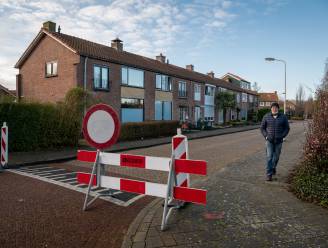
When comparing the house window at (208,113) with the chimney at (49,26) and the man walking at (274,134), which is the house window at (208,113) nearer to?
the chimney at (49,26)

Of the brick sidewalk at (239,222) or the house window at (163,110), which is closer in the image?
the brick sidewalk at (239,222)

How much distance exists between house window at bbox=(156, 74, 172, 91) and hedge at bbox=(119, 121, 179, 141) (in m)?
6.15

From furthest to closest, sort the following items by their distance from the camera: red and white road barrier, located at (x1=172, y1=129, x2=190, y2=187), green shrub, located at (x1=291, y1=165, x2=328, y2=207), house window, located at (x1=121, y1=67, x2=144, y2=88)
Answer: house window, located at (x1=121, y1=67, x2=144, y2=88) → green shrub, located at (x1=291, y1=165, x2=328, y2=207) → red and white road barrier, located at (x1=172, y1=129, x2=190, y2=187)

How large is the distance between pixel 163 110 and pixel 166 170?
1083 inches

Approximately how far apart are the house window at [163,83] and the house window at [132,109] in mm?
3356

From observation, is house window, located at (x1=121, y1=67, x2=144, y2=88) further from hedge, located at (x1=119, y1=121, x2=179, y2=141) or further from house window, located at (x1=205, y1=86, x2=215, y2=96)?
house window, located at (x1=205, y1=86, x2=215, y2=96)

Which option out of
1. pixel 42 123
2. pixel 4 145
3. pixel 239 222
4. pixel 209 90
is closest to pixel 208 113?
pixel 209 90

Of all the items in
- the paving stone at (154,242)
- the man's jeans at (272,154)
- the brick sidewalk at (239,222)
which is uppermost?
the man's jeans at (272,154)

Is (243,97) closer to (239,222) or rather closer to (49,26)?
(49,26)

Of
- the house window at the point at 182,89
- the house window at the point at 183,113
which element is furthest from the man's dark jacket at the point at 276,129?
the house window at the point at 183,113

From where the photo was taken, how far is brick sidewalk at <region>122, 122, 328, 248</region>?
4.03 m

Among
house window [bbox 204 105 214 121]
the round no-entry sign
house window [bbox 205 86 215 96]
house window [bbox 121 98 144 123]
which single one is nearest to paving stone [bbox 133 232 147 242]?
the round no-entry sign

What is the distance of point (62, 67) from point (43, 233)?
69.1ft

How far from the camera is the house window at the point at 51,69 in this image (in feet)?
81.3
